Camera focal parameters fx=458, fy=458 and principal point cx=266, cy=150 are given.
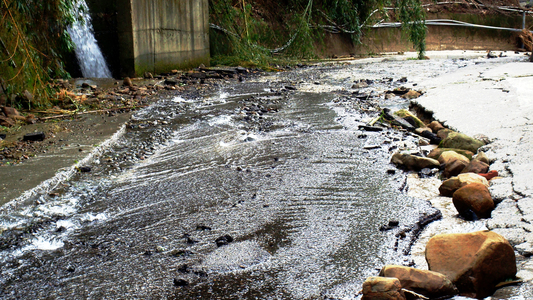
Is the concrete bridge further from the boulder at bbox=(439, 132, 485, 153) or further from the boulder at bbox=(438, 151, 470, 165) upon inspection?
the boulder at bbox=(438, 151, 470, 165)

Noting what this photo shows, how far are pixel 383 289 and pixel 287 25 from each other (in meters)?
11.3

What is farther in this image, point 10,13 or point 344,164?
point 10,13

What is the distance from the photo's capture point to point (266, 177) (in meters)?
3.32

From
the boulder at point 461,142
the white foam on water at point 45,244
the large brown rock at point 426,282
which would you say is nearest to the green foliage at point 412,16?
the boulder at point 461,142

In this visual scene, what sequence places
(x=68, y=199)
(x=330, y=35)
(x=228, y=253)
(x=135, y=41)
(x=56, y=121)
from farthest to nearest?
(x=330, y=35) → (x=135, y=41) → (x=56, y=121) → (x=68, y=199) → (x=228, y=253)

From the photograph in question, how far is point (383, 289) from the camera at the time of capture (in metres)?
1.72

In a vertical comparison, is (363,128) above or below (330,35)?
below

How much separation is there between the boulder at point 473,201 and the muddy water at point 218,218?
0.57 ft

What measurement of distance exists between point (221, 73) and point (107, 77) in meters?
2.09

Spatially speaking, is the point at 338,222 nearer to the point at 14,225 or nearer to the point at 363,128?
the point at 14,225

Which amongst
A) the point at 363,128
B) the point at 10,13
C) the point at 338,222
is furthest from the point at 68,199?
the point at 363,128

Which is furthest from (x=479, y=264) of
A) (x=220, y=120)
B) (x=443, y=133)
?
(x=220, y=120)

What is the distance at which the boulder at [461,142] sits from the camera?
3617mm

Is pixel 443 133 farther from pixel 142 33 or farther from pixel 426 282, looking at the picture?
pixel 142 33
